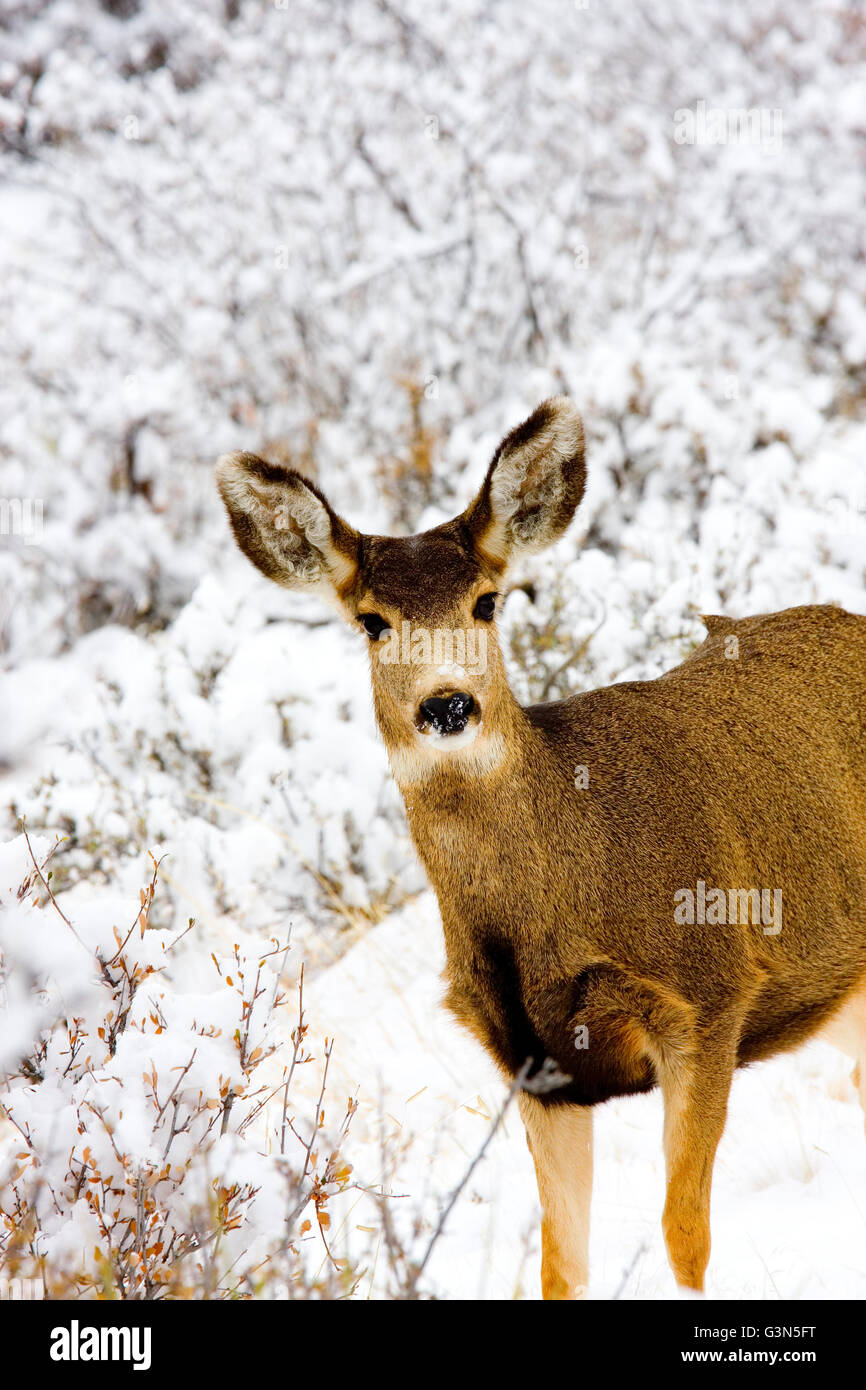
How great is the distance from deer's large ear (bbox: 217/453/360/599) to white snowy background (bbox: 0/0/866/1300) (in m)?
2.16

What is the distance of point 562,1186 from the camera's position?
392cm

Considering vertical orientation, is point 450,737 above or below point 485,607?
below

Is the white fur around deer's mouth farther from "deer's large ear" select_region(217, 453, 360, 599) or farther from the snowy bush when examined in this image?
"deer's large ear" select_region(217, 453, 360, 599)

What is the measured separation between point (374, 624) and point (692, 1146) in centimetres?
170

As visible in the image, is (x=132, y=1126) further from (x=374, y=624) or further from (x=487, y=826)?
(x=374, y=624)

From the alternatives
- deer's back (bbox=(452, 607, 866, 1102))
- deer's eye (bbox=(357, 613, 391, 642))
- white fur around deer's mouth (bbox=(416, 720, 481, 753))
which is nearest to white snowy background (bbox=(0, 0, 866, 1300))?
deer's back (bbox=(452, 607, 866, 1102))

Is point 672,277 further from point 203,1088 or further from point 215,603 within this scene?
point 203,1088

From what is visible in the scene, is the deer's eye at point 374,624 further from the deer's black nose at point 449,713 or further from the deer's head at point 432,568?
the deer's black nose at point 449,713

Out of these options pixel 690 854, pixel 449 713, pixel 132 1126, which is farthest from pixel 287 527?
pixel 132 1126

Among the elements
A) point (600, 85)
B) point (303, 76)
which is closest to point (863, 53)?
point (600, 85)

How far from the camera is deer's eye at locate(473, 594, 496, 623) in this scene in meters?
4.08

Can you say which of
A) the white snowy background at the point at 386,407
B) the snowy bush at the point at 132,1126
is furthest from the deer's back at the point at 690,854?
the white snowy background at the point at 386,407
